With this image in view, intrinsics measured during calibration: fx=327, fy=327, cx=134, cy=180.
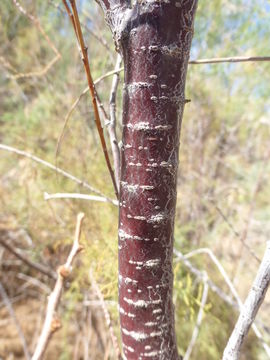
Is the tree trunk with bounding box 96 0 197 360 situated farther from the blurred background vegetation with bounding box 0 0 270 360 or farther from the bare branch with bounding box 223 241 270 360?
the blurred background vegetation with bounding box 0 0 270 360

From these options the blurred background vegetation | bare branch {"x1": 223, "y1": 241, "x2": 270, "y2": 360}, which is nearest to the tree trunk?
bare branch {"x1": 223, "y1": 241, "x2": 270, "y2": 360}

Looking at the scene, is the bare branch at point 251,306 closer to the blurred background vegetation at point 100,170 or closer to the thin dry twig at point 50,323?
the thin dry twig at point 50,323

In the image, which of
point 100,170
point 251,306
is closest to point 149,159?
point 251,306

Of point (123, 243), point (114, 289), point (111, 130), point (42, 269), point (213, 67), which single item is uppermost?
point (213, 67)

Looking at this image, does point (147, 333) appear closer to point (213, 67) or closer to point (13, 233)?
point (213, 67)

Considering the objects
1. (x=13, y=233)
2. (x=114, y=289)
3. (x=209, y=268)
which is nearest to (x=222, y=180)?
(x=209, y=268)

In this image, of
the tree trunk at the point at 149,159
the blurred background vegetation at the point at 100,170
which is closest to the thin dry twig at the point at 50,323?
the tree trunk at the point at 149,159

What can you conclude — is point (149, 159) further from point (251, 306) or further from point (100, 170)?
point (100, 170)
